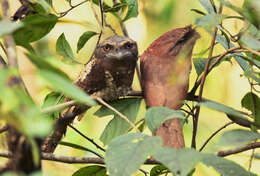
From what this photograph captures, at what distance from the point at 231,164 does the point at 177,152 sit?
21 centimetres

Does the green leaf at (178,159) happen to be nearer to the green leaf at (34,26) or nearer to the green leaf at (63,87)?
the green leaf at (63,87)

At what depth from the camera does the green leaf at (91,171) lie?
1336 mm

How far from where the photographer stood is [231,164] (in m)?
0.97

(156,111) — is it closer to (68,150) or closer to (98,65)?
(98,65)

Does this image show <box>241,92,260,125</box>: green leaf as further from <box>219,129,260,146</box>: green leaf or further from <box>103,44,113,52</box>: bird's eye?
<box>103,44,113,52</box>: bird's eye

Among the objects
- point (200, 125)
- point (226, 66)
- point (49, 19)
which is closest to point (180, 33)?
point (49, 19)

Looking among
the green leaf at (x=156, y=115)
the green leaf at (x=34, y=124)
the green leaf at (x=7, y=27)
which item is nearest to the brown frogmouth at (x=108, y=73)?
the green leaf at (x=156, y=115)

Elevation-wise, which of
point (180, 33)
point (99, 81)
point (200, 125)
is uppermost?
point (180, 33)

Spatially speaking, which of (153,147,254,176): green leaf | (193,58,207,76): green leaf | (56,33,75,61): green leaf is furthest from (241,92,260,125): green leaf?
(56,33,75,61): green leaf

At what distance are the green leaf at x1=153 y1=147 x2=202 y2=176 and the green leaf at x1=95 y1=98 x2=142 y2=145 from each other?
534 mm

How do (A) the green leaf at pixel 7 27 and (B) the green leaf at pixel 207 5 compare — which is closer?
(A) the green leaf at pixel 7 27

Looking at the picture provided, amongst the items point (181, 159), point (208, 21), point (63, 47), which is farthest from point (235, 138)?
point (63, 47)

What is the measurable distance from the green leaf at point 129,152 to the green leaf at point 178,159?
22 millimetres

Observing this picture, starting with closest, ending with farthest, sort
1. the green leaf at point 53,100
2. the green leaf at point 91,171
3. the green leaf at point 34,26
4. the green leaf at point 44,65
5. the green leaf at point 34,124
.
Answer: the green leaf at point 34,124 < the green leaf at point 44,65 < the green leaf at point 34,26 < the green leaf at point 91,171 < the green leaf at point 53,100
